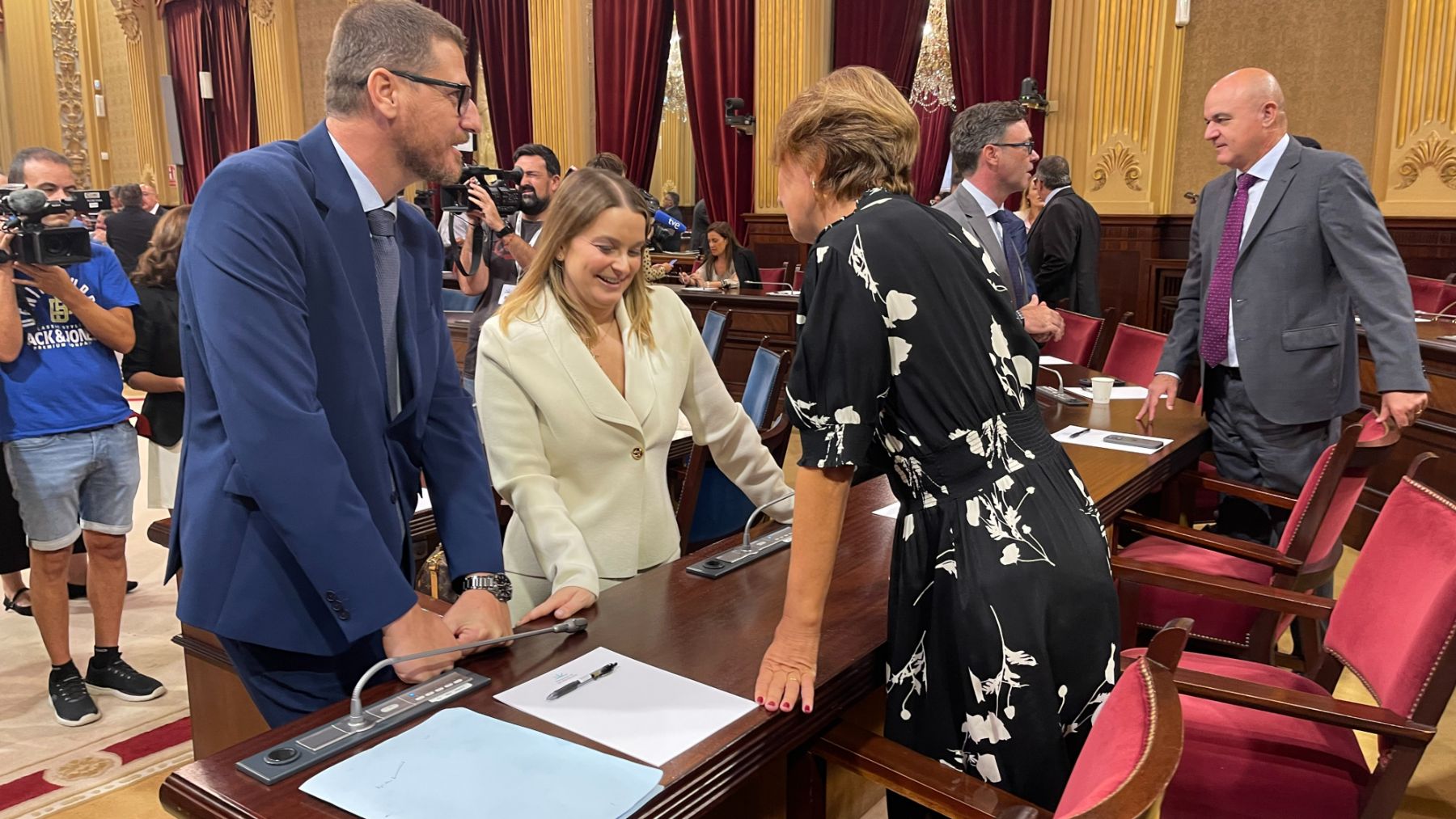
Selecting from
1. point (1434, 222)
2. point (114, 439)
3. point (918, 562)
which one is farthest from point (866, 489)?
point (1434, 222)

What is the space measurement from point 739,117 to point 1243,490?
6656 mm

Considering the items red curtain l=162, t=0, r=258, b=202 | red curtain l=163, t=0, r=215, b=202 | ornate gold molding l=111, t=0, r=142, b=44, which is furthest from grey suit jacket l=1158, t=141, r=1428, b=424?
ornate gold molding l=111, t=0, r=142, b=44

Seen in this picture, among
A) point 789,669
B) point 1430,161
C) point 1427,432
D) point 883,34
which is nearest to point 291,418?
point 789,669

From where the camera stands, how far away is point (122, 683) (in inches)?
120

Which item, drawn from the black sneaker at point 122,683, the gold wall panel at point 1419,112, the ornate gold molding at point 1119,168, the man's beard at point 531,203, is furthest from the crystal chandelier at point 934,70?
the black sneaker at point 122,683

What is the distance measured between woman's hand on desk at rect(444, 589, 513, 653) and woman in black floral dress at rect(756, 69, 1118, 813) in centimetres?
38

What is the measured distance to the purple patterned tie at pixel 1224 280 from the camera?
298 cm

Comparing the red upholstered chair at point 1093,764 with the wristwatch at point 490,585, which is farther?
the wristwatch at point 490,585

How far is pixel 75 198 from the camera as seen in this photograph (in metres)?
2.90

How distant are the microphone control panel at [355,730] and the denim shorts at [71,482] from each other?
2184 millimetres

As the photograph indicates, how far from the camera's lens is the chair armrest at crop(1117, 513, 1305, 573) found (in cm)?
223

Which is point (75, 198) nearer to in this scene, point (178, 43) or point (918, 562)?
point (918, 562)

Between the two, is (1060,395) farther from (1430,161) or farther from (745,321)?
(1430,161)

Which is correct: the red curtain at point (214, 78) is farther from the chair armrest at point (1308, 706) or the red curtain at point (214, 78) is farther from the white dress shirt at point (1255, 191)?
the chair armrest at point (1308, 706)
